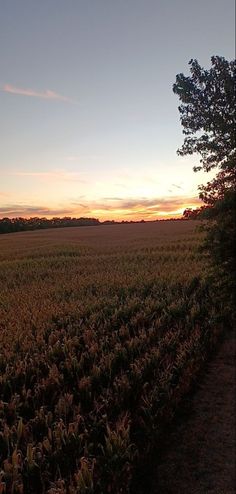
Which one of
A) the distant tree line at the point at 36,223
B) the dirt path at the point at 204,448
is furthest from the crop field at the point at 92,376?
the distant tree line at the point at 36,223

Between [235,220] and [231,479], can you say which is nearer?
[231,479]

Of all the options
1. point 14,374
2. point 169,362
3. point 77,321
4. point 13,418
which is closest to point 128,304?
point 77,321

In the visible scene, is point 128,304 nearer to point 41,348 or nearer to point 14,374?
point 41,348

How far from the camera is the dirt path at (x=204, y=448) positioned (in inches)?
236

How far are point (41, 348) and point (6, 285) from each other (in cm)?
1145

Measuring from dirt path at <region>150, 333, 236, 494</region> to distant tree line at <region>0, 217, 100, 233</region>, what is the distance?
295 ft

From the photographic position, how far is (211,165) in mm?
10344

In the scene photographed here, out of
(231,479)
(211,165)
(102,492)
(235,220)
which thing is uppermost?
(211,165)

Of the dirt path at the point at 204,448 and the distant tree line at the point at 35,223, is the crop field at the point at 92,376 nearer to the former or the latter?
the dirt path at the point at 204,448

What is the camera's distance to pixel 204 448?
22.5 feet

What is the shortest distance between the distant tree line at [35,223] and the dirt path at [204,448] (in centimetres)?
8998

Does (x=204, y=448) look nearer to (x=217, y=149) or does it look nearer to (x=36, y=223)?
(x=217, y=149)

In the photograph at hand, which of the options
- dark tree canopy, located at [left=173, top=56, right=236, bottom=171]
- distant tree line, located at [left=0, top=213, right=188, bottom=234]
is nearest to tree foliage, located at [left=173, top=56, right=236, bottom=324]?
dark tree canopy, located at [left=173, top=56, right=236, bottom=171]

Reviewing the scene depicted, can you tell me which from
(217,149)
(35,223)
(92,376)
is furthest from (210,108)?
(35,223)
